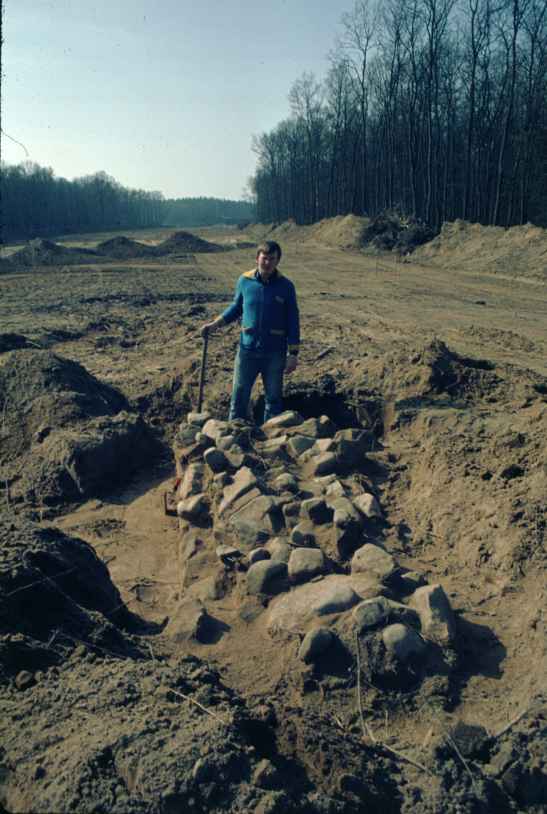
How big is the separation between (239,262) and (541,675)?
77.5ft

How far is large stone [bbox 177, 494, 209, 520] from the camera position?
4.84m

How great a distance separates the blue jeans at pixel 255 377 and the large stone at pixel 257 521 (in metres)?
1.57

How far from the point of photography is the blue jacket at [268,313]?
212 inches

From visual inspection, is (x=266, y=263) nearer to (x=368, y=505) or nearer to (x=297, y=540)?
(x=368, y=505)

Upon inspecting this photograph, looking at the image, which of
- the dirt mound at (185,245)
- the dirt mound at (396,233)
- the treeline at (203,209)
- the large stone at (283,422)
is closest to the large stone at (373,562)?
the large stone at (283,422)

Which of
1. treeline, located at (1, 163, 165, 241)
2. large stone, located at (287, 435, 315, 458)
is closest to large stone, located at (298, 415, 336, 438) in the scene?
large stone, located at (287, 435, 315, 458)

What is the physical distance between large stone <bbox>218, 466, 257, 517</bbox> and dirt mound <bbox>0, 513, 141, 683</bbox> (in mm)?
1095

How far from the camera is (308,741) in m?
2.46

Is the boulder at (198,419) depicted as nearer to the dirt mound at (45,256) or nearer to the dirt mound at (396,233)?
the dirt mound at (45,256)

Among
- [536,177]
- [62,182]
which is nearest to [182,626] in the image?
[536,177]

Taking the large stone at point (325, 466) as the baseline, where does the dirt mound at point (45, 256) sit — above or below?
above

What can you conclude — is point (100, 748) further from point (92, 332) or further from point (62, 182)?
point (62, 182)

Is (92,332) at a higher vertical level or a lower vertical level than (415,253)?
lower

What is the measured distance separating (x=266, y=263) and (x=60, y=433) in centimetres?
255
